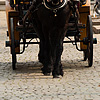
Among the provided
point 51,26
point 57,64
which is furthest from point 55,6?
point 57,64

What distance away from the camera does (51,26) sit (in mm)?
7641

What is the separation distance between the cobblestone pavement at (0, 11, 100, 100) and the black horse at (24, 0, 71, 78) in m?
0.27

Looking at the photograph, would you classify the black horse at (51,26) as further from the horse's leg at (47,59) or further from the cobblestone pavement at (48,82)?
the cobblestone pavement at (48,82)

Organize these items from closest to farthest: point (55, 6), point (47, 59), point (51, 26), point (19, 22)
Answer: point (55, 6) → point (51, 26) → point (47, 59) → point (19, 22)

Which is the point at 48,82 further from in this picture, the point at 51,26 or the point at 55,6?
the point at 55,6

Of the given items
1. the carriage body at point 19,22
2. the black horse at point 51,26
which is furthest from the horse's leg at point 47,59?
the carriage body at point 19,22

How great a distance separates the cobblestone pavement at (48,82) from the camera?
6.70m

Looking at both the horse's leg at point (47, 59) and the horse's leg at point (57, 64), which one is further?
the horse's leg at point (47, 59)

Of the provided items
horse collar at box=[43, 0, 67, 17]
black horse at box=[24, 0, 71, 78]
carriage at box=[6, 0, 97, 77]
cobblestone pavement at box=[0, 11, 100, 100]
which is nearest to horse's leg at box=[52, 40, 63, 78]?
black horse at box=[24, 0, 71, 78]

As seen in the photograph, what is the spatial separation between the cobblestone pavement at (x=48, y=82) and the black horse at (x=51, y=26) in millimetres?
275

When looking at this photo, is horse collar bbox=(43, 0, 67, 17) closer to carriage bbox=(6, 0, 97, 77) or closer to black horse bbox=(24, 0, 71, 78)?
black horse bbox=(24, 0, 71, 78)

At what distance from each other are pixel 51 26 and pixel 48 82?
94 cm

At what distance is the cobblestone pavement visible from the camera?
6.70 metres

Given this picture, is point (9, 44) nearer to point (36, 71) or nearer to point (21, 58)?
point (36, 71)
